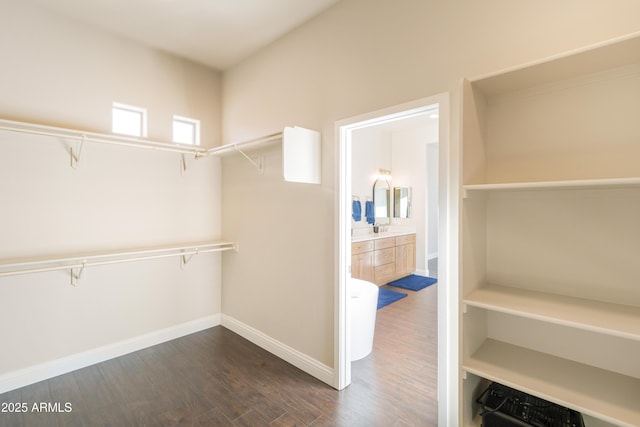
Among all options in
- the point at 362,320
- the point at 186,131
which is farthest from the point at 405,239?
the point at 186,131

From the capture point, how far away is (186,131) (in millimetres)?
3508

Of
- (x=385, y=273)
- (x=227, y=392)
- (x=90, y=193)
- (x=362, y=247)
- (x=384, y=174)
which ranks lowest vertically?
(x=227, y=392)

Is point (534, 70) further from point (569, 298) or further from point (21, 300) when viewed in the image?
point (21, 300)

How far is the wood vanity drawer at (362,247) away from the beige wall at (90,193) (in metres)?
2.03

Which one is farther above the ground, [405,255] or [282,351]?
[405,255]

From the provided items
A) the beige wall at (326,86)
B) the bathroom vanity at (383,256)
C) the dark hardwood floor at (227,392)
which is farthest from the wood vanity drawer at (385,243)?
the beige wall at (326,86)

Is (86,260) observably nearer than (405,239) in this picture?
Yes

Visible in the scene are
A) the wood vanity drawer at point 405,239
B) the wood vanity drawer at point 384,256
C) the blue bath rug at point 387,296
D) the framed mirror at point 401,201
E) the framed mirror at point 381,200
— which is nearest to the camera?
the blue bath rug at point 387,296

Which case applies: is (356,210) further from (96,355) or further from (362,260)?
(96,355)

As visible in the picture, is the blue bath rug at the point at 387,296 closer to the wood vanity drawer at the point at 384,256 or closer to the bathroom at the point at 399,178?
the wood vanity drawer at the point at 384,256

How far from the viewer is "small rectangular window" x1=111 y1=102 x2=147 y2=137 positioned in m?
2.97

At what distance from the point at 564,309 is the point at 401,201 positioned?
5.01 m

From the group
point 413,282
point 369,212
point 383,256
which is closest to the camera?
point 383,256

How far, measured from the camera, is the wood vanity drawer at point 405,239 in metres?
5.49
